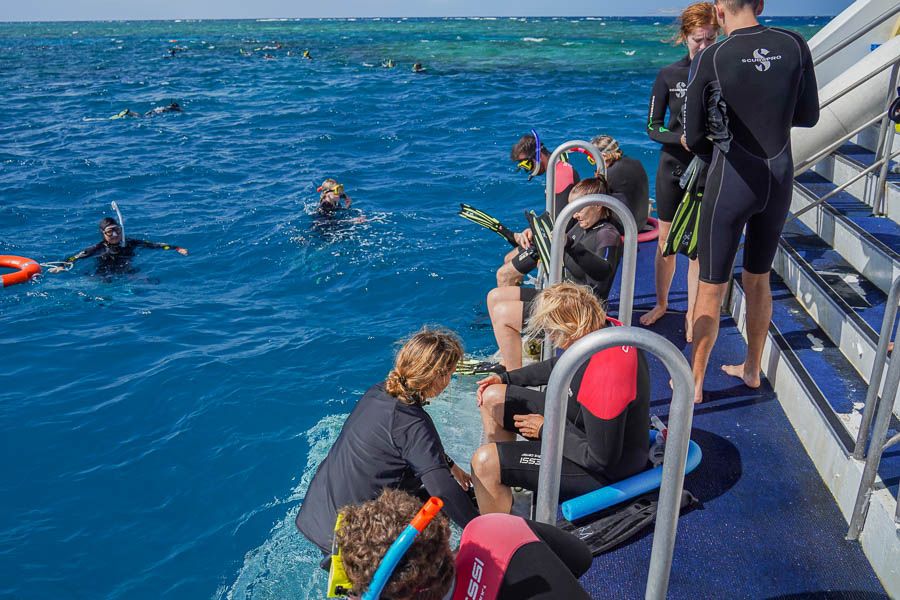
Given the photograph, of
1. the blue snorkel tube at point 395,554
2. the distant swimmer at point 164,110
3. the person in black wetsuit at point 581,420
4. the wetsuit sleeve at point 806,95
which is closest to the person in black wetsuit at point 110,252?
the person in black wetsuit at point 581,420

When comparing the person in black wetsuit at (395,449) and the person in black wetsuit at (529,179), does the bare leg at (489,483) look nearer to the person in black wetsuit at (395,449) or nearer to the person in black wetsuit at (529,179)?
the person in black wetsuit at (395,449)

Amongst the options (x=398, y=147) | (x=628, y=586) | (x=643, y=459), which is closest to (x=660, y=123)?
(x=643, y=459)

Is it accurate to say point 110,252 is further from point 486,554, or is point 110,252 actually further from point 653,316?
point 486,554

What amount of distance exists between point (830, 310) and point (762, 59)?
1.85 meters

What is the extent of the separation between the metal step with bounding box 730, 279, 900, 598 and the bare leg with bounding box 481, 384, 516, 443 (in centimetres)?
158

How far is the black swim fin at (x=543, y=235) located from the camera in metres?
4.98

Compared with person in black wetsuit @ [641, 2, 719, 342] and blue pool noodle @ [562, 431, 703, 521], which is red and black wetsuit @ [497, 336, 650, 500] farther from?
person in black wetsuit @ [641, 2, 719, 342]

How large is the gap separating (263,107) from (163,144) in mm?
6653

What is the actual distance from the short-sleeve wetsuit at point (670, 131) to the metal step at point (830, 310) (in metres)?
1.04

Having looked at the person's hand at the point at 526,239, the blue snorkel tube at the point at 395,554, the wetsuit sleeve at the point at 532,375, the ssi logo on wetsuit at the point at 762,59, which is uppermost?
the ssi logo on wetsuit at the point at 762,59

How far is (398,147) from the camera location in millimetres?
18141

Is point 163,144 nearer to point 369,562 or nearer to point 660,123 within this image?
point 660,123

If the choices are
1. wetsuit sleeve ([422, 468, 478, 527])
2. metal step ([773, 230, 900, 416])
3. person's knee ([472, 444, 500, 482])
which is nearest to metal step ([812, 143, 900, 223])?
metal step ([773, 230, 900, 416])

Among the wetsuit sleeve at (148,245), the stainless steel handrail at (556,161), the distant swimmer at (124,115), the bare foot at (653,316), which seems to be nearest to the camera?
the stainless steel handrail at (556,161)
